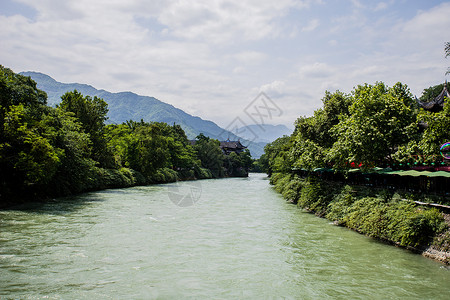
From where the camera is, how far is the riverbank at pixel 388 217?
44.8 feet

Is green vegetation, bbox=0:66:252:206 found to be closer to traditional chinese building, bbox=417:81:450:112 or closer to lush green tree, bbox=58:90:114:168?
lush green tree, bbox=58:90:114:168

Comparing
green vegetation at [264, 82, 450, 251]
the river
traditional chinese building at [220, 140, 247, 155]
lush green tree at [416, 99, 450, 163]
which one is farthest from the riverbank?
traditional chinese building at [220, 140, 247, 155]

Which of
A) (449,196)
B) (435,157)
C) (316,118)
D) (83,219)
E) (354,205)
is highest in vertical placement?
(316,118)

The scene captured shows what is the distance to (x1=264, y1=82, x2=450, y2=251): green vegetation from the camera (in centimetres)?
1510

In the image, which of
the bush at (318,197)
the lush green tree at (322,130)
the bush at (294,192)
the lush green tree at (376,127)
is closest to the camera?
the lush green tree at (376,127)

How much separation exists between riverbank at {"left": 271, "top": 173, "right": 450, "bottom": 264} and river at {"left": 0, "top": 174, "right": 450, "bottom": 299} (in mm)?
636

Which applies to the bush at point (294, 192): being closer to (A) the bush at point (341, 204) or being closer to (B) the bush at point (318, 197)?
(B) the bush at point (318, 197)

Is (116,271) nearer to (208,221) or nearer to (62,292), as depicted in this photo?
(62,292)

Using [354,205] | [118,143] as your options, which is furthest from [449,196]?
[118,143]

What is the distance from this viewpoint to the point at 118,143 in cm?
5666

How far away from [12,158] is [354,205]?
25.3 m

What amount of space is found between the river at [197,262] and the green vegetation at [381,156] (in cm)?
122

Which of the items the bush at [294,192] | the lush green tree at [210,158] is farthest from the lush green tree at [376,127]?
the lush green tree at [210,158]

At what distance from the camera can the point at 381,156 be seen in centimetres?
2122
